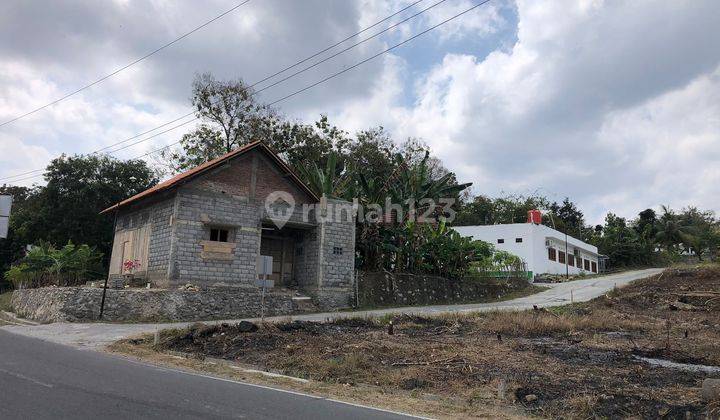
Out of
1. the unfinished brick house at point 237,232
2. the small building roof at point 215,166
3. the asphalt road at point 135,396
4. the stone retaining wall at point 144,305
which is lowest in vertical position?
the asphalt road at point 135,396

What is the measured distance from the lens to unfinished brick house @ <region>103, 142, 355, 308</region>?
21.5m

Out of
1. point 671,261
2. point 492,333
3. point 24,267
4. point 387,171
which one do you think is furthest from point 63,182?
point 671,261

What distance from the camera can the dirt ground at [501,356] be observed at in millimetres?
8148

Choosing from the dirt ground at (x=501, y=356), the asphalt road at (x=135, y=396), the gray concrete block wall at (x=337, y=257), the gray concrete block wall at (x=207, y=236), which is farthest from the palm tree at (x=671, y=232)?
the asphalt road at (x=135, y=396)

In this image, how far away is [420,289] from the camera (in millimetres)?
29031

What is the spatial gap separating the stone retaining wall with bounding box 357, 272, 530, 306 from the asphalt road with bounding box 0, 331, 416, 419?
1670 centimetres

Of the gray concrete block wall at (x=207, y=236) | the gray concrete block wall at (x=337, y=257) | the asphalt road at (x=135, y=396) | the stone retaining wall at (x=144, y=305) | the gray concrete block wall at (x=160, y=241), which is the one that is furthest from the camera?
the gray concrete block wall at (x=337, y=257)

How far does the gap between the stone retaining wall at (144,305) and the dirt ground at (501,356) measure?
5.22 metres

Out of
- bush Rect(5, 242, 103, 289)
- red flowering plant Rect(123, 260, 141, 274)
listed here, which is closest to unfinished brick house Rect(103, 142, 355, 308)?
red flowering plant Rect(123, 260, 141, 274)

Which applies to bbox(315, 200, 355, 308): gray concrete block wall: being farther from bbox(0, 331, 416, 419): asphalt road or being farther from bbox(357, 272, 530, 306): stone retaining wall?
bbox(0, 331, 416, 419): asphalt road

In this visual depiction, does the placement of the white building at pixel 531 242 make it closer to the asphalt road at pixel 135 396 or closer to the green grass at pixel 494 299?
the green grass at pixel 494 299

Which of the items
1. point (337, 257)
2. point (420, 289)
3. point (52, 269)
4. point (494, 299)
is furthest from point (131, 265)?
point (494, 299)

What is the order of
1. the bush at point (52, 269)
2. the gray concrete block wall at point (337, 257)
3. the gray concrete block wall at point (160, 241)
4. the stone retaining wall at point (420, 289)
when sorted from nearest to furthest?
the gray concrete block wall at point (160, 241), the gray concrete block wall at point (337, 257), the bush at point (52, 269), the stone retaining wall at point (420, 289)

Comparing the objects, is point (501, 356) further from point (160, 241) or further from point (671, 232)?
point (671, 232)
